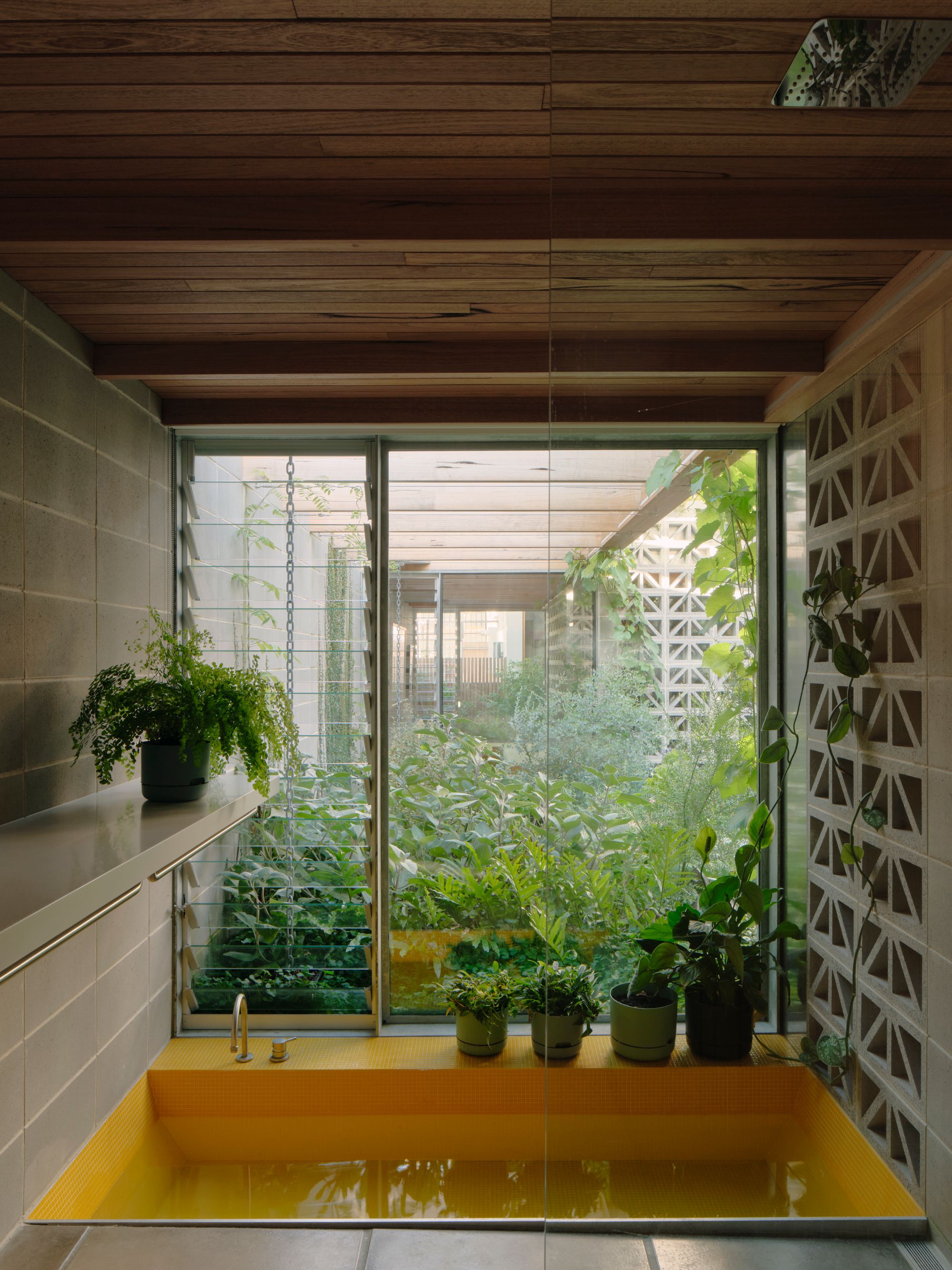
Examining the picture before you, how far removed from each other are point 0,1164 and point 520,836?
1612mm

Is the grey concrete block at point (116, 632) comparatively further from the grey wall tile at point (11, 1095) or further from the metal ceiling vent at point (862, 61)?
the metal ceiling vent at point (862, 61)

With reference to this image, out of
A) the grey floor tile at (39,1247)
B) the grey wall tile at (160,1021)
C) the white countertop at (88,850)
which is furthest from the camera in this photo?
the grey wall tile at (160,1021)

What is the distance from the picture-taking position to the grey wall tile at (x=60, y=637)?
1870 millimetres

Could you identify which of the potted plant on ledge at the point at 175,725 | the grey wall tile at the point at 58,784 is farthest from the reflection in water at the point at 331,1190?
the potted plant on ledge at the point at 175,725

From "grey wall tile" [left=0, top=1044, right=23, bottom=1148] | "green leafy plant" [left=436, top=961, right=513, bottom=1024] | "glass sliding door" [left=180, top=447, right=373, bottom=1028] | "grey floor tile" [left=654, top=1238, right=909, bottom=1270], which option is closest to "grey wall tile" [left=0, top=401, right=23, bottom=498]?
"glass sliding door" [left=180, top=447, right=373, bottom=1028]

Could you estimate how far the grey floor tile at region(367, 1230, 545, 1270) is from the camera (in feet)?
5.95

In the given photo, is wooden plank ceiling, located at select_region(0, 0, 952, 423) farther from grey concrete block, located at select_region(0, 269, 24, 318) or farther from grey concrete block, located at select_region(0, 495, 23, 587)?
grey concrete block, located at select_region(0, 495, 23, 587)

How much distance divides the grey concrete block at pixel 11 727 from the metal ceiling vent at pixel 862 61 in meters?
1.75

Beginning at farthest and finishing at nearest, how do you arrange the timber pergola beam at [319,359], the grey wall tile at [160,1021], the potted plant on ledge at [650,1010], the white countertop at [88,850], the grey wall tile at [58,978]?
the grey wall tile at [160,1021] < the timber pergola beam at [319,359] < the grey wall tile at [58,978] < the white countertop at [88,850] < the potted plant on ledge at [650,1010]

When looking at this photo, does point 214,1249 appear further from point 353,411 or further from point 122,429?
point 353,411

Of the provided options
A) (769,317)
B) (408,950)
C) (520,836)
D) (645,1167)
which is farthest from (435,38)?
(408,950)

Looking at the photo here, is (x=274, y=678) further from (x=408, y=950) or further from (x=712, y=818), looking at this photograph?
(x=712, y=818)

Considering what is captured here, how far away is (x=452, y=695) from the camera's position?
9.45 ft

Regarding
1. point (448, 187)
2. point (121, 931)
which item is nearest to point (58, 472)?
point (448, 187)
